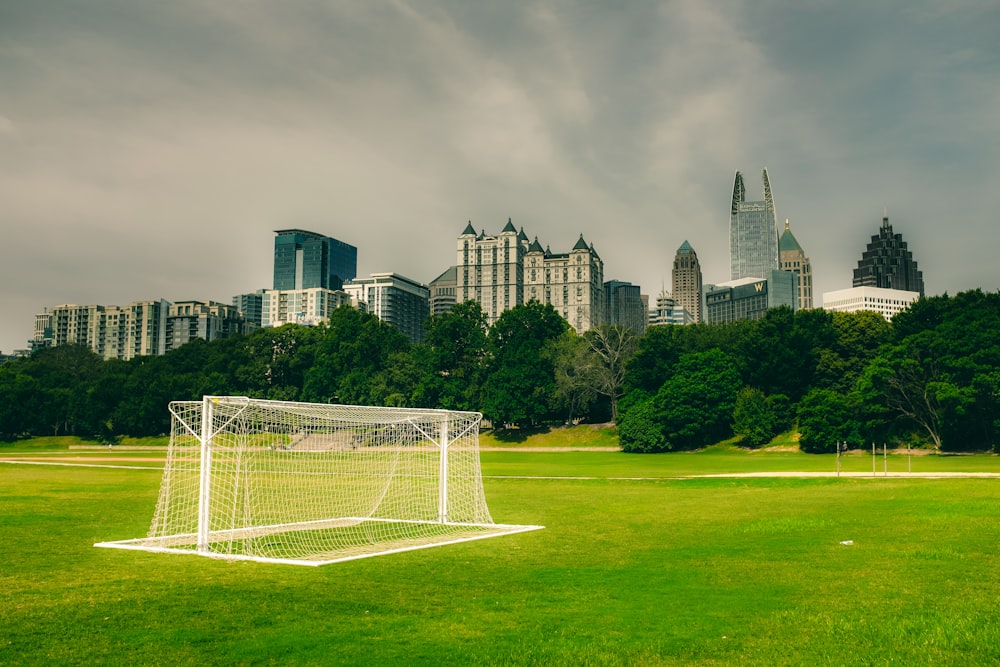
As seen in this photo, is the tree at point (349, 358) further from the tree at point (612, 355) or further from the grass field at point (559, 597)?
the grass field at point (559, 597)

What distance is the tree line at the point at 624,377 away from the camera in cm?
6575

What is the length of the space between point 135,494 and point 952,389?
53.7 m

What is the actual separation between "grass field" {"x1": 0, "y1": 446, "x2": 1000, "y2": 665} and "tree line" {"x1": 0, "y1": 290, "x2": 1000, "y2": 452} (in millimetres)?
46449

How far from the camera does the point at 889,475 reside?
40.8m

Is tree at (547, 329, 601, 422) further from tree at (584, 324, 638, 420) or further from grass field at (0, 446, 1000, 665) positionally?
grass field at (0, 446, 1000, 665)

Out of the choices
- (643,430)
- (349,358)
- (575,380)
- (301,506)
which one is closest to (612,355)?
A: (575,380)

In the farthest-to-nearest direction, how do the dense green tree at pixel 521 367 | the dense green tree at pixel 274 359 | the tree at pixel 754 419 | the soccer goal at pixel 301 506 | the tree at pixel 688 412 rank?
1. the dense green tree at pixel 274 359
2. the dense green tree at pixel 521 367
3. the tree at pixel 688 412
4. the tree at pixel 754 419
5. the soccer goal at pixel 301 506

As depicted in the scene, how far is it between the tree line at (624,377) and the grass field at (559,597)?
1829 inches

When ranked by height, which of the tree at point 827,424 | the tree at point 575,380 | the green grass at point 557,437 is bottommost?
the green grass at point 557,437

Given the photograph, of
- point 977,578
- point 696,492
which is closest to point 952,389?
point 696,492

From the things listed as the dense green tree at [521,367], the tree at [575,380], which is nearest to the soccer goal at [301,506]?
the dense green tree at [521,367]

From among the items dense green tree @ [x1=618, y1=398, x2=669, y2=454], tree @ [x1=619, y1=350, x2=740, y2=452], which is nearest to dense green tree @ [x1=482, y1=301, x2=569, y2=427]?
dense green tree @ [x1=618, y1=398, x2=669, y2=454]

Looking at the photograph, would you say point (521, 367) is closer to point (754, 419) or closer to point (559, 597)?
point (754, 419)

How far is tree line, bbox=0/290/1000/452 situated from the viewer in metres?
65.8
